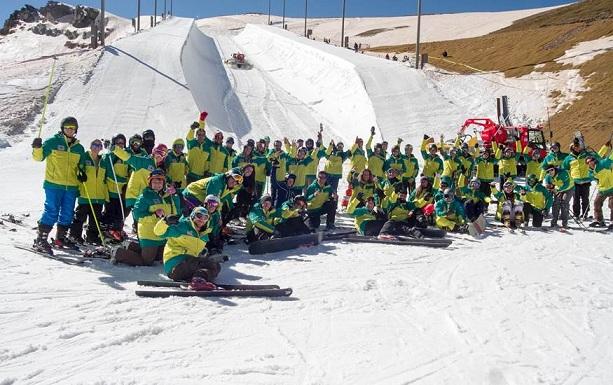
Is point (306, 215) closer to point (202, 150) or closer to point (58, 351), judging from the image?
point (202, 150)

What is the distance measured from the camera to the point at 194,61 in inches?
1195

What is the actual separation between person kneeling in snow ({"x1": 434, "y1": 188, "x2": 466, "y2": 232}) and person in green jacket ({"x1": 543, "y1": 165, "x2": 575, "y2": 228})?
7.53ft

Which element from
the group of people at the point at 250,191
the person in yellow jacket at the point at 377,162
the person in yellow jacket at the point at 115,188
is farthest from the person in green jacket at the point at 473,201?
the person in yellow jacket at the point at 115,188

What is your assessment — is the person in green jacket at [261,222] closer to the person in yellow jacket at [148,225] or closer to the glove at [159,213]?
the person in yellow jacket at [148,225]

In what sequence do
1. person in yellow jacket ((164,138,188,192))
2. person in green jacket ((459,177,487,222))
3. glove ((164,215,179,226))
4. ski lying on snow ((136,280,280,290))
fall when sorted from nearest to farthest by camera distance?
ski lying on snow ((136,280,280,290))
glove ((164,215,179,226))
person in yellow jacket ((164,138,188,192))
person in green jacket ((459,177,487,222))

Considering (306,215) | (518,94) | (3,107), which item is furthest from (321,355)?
(518,94)

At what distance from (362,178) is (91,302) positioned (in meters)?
6.47

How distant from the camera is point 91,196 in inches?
301

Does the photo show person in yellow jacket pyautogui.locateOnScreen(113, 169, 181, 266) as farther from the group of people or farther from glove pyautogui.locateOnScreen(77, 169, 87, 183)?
glove pyautogui.locateOnScreen(77, 169, 87, 183)

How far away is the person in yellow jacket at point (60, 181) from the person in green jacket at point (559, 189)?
30.5 feet

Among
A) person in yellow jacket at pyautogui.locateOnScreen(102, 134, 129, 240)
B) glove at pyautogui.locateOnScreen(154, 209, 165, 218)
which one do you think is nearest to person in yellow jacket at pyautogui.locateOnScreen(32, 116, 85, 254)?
person in yellow jacket at pyautogui.locateOnScreen(102, 134, 129, 240)

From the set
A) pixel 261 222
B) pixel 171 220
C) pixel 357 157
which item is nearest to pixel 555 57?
pixel 357 157

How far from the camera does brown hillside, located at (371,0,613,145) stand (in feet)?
70.8

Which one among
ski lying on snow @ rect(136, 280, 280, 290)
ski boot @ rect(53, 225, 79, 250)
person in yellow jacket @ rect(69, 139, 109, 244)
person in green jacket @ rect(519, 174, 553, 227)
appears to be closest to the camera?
ski lying on snow @ rect(136, 280, 280, 290)
